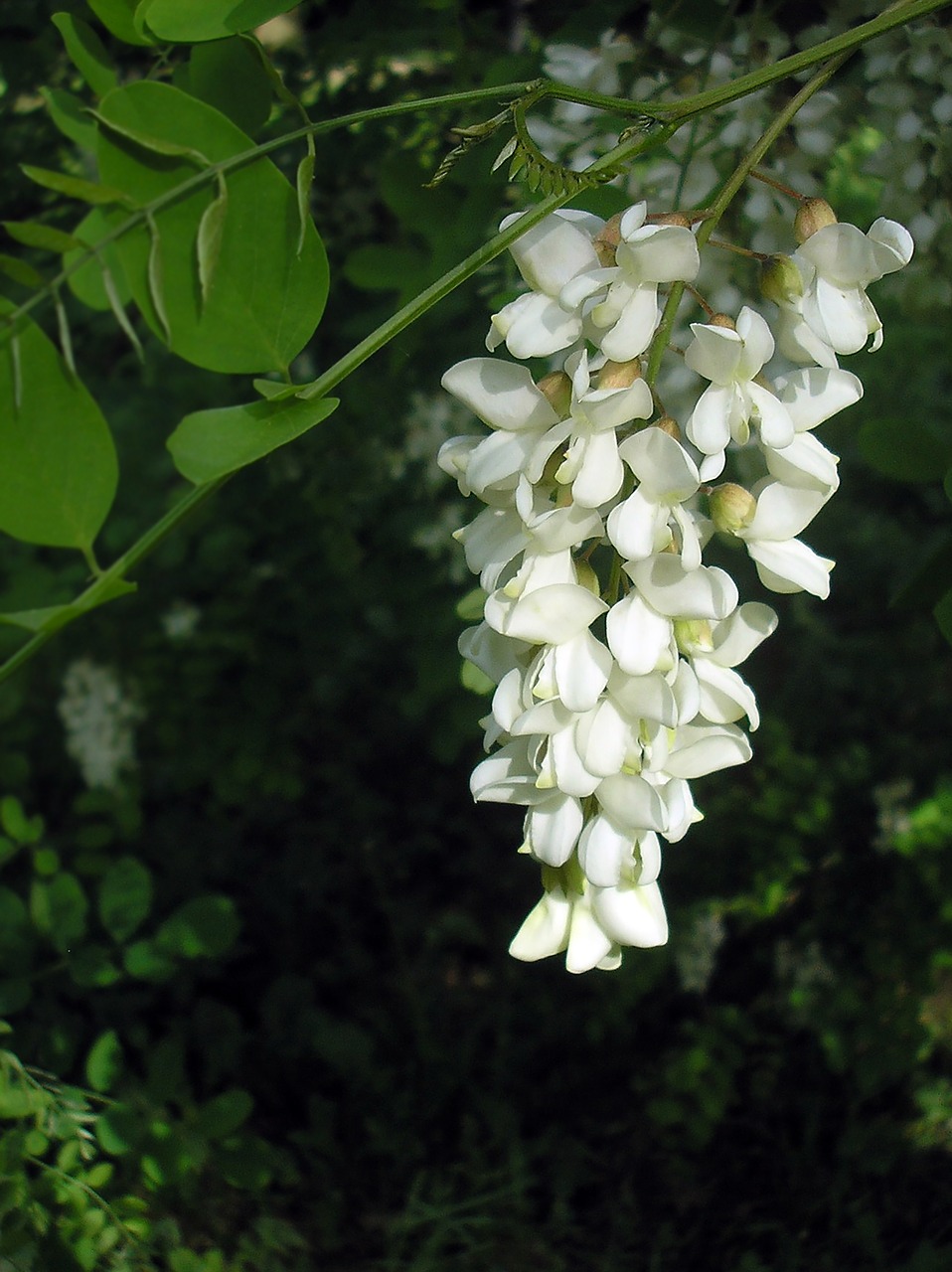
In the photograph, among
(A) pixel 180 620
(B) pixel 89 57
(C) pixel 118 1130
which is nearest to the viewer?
(B) pixel 89 57

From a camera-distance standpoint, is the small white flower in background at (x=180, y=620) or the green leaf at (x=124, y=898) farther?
the small white flower in background at (x=180, y=620)

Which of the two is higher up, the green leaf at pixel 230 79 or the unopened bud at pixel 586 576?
the green leaf at pixel 230 79

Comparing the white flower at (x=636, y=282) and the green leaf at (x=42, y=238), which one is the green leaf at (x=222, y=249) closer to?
the green leaf at (x=42, y=238)

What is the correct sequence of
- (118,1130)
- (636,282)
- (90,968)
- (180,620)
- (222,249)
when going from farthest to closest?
(180,620)
(90,968)
(118,1130)
(222,249)
(636,282)

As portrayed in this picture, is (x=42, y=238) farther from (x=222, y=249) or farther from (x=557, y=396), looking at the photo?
(x=557, y=396)

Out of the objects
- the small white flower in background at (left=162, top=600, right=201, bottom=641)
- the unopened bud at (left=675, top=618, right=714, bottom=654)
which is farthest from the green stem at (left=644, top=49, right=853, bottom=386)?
the small white flower in background at (left=162, top=600, right=201, bottom=641)

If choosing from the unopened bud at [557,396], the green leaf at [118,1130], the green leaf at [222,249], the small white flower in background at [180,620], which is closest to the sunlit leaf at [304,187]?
the green leaf at [222,249]

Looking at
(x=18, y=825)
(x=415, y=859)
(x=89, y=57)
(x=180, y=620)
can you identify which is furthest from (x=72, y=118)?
(x=415, y=859)
